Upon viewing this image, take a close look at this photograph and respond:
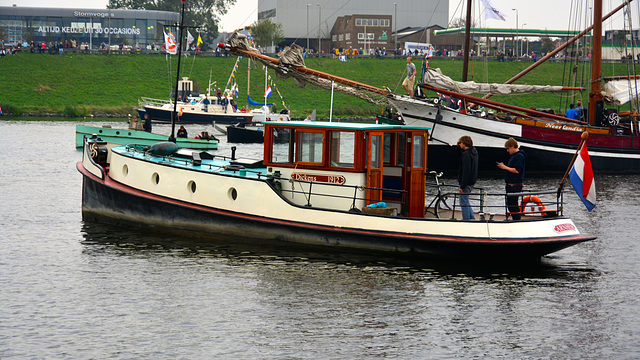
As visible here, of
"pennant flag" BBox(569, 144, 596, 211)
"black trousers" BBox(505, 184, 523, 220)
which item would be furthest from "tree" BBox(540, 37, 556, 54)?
"pennant flag" BBox(569, 144, 596, 211)

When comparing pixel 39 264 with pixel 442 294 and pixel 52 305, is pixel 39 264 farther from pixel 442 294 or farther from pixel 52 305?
pixel 442 294

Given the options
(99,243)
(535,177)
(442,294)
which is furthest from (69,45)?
(442,294)

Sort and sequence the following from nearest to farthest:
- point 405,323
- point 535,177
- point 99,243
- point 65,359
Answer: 1. point 65,359
2. point 405,323
3. point 99,243
4. point 535,177

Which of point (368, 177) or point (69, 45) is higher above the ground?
point (69, 45)

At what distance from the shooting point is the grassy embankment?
78.2 metres

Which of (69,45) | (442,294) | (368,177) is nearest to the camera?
(442,294)

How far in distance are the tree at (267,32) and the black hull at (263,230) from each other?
8363 centimetres

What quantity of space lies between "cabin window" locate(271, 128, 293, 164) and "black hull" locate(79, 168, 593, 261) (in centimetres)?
154

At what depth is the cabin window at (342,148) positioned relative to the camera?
58.8ft

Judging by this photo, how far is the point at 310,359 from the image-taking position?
11.5 m

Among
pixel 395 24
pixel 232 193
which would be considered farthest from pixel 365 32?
pixel 232 193

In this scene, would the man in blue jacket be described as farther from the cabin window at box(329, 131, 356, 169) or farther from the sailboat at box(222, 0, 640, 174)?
the sailboat at box(222, 0, 640, 174)

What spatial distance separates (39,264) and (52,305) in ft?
11.3

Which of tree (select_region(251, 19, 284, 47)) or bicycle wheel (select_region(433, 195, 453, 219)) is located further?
tree (select_region(251, 19, 284, 47))
